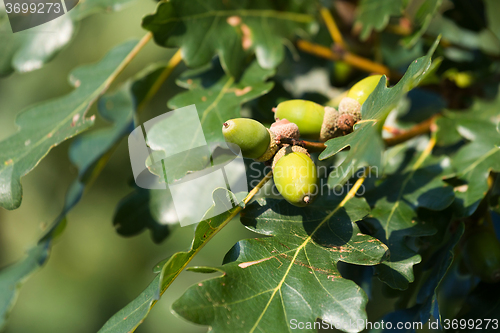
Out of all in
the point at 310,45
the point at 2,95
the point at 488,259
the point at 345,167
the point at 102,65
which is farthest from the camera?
the point at 2,95

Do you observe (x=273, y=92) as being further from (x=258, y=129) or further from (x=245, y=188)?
(x=258, y=129)

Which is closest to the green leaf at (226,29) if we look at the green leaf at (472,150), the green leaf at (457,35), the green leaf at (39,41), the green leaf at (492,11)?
the green leaf at (39,41)

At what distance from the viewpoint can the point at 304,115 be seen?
811mm

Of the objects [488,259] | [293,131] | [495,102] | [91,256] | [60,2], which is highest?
[60,2]

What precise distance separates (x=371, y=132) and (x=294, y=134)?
A: 20 centimetres

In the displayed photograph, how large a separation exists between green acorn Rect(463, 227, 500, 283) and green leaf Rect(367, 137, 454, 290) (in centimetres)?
17

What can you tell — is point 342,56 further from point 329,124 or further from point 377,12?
point 329,124

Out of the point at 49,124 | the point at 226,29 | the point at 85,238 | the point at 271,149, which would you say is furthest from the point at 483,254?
the point at 85,238

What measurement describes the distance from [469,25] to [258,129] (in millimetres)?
1218

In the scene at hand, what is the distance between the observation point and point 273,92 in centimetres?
122

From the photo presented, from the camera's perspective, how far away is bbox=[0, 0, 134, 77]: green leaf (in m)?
1.17

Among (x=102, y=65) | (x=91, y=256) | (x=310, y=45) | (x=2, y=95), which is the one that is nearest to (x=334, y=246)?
(x=310, y=45)

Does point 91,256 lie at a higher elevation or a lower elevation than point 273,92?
lower

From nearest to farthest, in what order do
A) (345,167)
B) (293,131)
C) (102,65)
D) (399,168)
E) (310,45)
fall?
(345,167) < (293,131) < (399,168) < (102,65) < (310,45)
